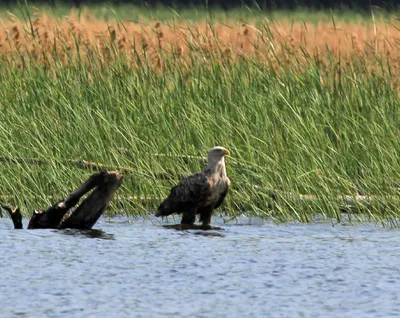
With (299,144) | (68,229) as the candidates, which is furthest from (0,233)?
(299,144)

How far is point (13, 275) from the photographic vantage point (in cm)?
941

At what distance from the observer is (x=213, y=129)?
13.1m

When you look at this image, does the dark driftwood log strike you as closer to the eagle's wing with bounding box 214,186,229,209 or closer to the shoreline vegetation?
the shoreline vegetation

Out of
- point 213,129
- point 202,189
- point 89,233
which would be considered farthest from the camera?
point 213,129

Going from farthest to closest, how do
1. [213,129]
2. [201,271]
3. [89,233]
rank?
[213,129] → [89,233] → [201,271]

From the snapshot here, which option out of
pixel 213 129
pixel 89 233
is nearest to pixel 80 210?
pixel 89 233

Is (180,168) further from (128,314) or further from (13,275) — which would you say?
(128,314)

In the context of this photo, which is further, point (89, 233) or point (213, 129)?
point (213, 129)

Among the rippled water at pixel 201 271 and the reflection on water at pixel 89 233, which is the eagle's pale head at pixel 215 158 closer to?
the rippled water at pixel 201 271

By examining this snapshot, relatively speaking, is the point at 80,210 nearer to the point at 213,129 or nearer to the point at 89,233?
the point at 89,233

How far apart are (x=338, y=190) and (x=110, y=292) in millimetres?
4108

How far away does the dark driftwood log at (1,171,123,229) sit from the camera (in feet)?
36.5

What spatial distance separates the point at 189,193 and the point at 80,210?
3.26ft

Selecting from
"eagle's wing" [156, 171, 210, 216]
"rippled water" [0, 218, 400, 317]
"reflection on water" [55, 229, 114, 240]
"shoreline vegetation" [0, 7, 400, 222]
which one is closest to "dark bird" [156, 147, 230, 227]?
"eagle's wing" [156, 171, 210, 216]
